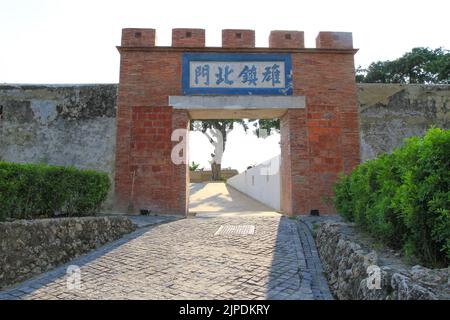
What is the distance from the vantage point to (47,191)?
5.27m

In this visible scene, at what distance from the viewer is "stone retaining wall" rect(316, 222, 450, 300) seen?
91.5 inches

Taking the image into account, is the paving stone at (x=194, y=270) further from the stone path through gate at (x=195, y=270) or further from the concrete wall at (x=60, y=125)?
the concrete wall at (x=60, y=125)

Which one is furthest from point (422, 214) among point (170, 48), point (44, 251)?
point (170, 48)

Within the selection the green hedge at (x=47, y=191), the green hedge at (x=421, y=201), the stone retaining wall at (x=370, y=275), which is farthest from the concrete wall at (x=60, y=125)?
the green hedge at (x=421, y=201)

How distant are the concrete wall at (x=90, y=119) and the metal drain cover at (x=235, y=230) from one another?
12.5 feet

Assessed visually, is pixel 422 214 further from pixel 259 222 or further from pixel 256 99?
pixel 256 99

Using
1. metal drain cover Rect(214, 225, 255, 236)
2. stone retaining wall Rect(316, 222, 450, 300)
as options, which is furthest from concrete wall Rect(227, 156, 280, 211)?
stone retaining wall Rect(316, 222, 450, 300)

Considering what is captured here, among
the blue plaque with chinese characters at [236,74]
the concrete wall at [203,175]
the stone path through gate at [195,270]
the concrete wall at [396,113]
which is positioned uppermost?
the blue plaque with chinese characters at [236,74]

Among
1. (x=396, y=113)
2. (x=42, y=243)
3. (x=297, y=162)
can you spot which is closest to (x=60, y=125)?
(x=42, y=243)

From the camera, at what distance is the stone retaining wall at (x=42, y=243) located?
3979 mm

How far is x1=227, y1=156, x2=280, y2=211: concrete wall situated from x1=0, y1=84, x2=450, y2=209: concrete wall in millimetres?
3983

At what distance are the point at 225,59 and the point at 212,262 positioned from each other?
20.7ft

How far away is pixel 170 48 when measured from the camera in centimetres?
909

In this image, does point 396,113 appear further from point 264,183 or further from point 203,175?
point 203,175
